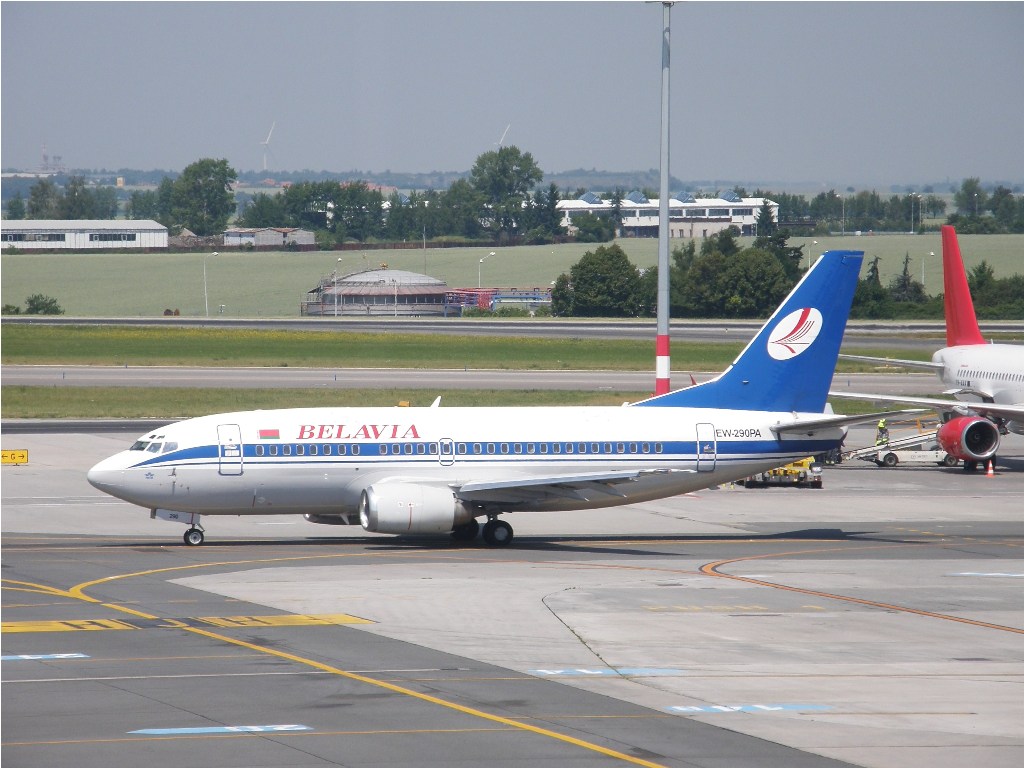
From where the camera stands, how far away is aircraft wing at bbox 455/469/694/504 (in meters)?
38.9

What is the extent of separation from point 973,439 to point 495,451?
25519mm

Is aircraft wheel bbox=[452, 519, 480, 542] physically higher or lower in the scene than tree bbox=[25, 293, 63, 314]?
lower

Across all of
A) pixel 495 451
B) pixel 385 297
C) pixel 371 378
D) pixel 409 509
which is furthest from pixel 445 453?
pixel 385 297

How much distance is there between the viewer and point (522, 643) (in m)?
26.7

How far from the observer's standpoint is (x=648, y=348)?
393ft

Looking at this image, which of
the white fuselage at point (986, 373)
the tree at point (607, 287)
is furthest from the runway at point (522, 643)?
the tree at point (607, 287)

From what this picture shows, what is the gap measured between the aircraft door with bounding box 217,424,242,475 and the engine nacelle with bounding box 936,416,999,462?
31605 mm

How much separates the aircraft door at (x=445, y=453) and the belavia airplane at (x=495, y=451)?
0.09 ft

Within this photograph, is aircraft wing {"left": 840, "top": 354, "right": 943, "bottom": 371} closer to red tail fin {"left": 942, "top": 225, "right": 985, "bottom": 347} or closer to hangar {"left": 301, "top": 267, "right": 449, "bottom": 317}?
red tail fin {"left": 942, "top": 225, "right": 985, "bottom": 347}

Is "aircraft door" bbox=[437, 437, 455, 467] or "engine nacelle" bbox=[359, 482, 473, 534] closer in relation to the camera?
"engine nacelle" bbox=[359, 482, 473, 534]

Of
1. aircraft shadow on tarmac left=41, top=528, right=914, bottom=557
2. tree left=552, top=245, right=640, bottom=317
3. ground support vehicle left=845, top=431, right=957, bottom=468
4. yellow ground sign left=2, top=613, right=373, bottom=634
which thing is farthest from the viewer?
tree left=552, top=245, right=640, bottom=317

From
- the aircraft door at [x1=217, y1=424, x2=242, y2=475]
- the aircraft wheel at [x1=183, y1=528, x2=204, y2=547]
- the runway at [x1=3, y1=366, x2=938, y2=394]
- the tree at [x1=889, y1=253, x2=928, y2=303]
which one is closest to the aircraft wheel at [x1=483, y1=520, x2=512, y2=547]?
the aircraft door at [x1=217, y1=424, x2=242, y2=475]

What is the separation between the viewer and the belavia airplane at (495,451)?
38844 mm

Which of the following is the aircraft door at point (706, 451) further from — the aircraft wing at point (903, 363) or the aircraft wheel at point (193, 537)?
the aircraft wing at point (903, 363)
